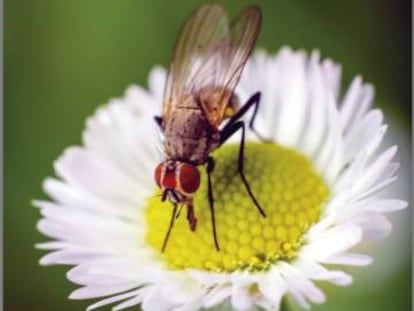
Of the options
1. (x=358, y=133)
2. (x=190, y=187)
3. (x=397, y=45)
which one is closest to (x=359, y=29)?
(x=397, y=45)

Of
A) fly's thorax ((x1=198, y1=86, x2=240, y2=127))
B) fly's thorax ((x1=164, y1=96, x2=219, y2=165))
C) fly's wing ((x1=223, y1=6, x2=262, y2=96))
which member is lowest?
fly's thorax ((x1=164, y1=96, x2=219, y2=165))

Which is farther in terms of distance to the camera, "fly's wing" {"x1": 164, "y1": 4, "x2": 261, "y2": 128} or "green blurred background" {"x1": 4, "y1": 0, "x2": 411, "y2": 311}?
"green blurred background" {"x1": 4, "y1": 0, "x2": 411, "y2": 311}

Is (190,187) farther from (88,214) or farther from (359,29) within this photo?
(359,29)

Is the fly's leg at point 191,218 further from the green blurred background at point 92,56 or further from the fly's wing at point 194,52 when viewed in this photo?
the green blurred background at point 92,56

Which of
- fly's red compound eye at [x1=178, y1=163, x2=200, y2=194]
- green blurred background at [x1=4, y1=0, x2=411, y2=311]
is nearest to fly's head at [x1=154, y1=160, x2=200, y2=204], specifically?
fly's red compound eye at [x1=178, y1=163, x2=200, y2=194]

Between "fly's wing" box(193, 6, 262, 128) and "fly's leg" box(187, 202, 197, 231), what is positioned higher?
"fly's wing" box(193, 6, 262, 128)

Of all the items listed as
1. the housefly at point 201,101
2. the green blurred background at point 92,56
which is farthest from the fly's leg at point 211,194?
the green blurred background at point 92,56

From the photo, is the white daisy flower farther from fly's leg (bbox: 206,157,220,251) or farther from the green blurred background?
the green blurred background
